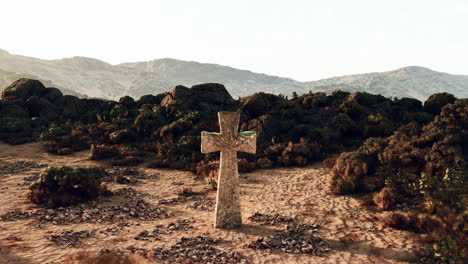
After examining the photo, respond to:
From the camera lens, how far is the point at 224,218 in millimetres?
8148

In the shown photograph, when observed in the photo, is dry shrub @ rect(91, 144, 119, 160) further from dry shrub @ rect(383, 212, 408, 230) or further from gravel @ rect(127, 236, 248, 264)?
dry shrub @ rect(383, 212, 408, 230)

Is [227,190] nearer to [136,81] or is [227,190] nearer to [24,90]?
[24,90]

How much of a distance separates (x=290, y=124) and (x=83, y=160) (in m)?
14.2

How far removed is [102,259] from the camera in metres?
5.60

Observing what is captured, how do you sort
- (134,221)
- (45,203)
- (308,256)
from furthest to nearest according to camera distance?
(45,203)
(134,221)
(308,256)

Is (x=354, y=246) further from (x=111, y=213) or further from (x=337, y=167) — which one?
(x=111, y=213)

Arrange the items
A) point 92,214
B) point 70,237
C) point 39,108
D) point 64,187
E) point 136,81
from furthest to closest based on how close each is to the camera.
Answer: point 136,81 < point 39,108 < point 64,187 < point 92,214 < point 70,237

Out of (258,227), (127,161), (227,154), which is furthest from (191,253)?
(127,161)

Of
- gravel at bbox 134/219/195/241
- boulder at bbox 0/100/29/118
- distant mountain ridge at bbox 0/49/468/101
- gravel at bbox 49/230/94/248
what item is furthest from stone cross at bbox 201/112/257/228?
distant mountain ridge at bbox 0/49/468/101

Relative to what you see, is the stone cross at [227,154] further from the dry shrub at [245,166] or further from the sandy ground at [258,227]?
the dry shrub at [245,166]

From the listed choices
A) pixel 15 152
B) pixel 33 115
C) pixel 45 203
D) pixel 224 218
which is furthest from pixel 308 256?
pixel 33 115

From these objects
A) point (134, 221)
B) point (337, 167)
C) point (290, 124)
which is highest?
point (290, 124)

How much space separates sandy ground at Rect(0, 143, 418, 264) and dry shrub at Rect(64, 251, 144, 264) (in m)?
0.47

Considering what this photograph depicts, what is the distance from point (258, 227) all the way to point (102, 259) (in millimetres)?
4290
